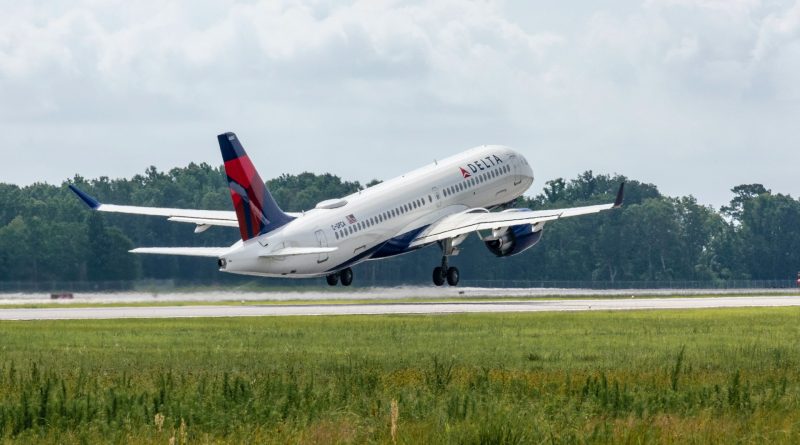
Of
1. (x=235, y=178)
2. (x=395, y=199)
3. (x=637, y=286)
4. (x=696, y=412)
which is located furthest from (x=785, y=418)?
(x=637, y=286)

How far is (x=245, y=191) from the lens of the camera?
2667 inches

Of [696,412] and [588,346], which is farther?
[588,346]

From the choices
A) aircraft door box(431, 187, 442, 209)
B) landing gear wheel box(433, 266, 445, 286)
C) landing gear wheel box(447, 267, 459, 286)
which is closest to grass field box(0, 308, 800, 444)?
aircraft door box(431, 187, 442, 209)

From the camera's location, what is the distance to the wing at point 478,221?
75.9m

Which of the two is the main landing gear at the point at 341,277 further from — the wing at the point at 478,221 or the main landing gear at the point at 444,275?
the main landing gear at the point at 444,275

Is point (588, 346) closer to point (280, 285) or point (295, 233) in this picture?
point (295, 233)

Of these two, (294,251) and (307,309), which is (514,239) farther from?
(294,251)

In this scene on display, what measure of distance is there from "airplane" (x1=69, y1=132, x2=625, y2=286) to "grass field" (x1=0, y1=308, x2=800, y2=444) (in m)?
15.7

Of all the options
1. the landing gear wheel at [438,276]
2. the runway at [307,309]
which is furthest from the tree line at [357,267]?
the runway at [307,309]

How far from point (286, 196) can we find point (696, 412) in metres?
151

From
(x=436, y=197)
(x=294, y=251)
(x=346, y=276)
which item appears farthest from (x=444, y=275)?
(x=294, y=251)

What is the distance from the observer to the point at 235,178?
2657 inches

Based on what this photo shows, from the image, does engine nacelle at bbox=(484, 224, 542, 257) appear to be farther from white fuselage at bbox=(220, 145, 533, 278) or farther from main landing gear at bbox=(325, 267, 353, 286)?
main landing gear at bbox=(325, 267, 353, 286)

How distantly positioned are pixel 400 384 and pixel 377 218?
43593 mm
